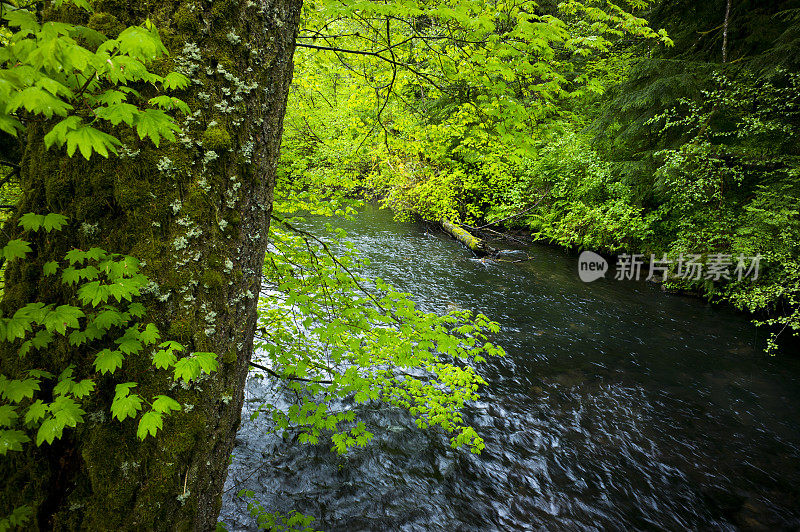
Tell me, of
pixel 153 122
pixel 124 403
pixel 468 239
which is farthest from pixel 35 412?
pixel 468 239

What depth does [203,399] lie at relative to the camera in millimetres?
1726

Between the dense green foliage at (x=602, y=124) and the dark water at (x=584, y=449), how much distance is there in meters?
2.09

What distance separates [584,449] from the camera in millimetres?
5086

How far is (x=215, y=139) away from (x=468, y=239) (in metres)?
12.7

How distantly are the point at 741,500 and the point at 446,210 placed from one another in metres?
11.7

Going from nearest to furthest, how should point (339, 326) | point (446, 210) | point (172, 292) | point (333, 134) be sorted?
point (172, 292), point (339, 326), point (333, 134), point (446, 210)

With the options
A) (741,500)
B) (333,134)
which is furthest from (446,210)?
(741,500)

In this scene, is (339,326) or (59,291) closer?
(59,291)

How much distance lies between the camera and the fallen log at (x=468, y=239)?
13.1 m

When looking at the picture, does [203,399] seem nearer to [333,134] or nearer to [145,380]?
[145,380]

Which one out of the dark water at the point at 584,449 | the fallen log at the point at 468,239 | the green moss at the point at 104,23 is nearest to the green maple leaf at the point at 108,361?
the green moss at the point at 104,23

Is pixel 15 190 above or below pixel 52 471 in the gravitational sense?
above

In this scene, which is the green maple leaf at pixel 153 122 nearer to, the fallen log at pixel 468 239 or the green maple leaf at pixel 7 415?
the green maple leaf at pixel 7 415

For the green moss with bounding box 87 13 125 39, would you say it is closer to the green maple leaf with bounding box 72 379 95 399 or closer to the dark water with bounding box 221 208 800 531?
the green maple leaf with bounding box 72 379 95 399
